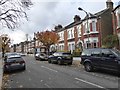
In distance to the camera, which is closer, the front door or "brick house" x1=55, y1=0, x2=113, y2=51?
the front door

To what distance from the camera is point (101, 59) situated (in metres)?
16.0

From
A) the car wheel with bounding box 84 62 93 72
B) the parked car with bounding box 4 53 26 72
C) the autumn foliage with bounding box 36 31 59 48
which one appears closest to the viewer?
the car wheel with bounding box 84 62 93 72

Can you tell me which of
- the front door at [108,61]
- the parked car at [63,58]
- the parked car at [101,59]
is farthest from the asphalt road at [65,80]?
the parked car at [63,58]

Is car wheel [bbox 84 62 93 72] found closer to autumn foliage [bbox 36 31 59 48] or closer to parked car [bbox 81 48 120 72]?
parked car [bbox 81 48 120 72]

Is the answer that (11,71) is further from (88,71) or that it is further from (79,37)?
(79,37)

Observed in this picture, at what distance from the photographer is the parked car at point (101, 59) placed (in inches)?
577

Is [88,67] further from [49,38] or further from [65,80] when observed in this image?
[49,38]

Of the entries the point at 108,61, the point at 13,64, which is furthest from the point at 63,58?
the point at 108,61

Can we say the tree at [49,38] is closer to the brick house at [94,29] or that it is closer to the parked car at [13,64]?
the brick house at [94,29]

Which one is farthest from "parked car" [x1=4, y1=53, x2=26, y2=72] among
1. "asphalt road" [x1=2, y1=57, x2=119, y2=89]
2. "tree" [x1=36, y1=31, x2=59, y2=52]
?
"tree" [x1=36, y1=31, x2=59, y2=52]

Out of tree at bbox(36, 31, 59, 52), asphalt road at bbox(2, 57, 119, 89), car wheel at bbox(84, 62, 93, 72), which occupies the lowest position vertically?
asphalt road at bbox(2, 57, 119, 89)

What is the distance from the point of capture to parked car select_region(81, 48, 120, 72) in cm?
1466

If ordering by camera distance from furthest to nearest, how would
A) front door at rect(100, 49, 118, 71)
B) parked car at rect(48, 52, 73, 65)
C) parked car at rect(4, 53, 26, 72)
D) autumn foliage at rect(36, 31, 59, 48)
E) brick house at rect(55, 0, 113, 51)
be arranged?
autumn foliage at rect(36, 31, 59, 48) < brick house at rect(55, 0, 113, 51) < parked car at rect(48, 52, 73, 65) < parked car at rect(4, 53, 26, 72) < front door at rect(100, 49, 118, 71)

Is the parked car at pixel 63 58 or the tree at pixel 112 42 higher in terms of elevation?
the tree at pixel 112 42
